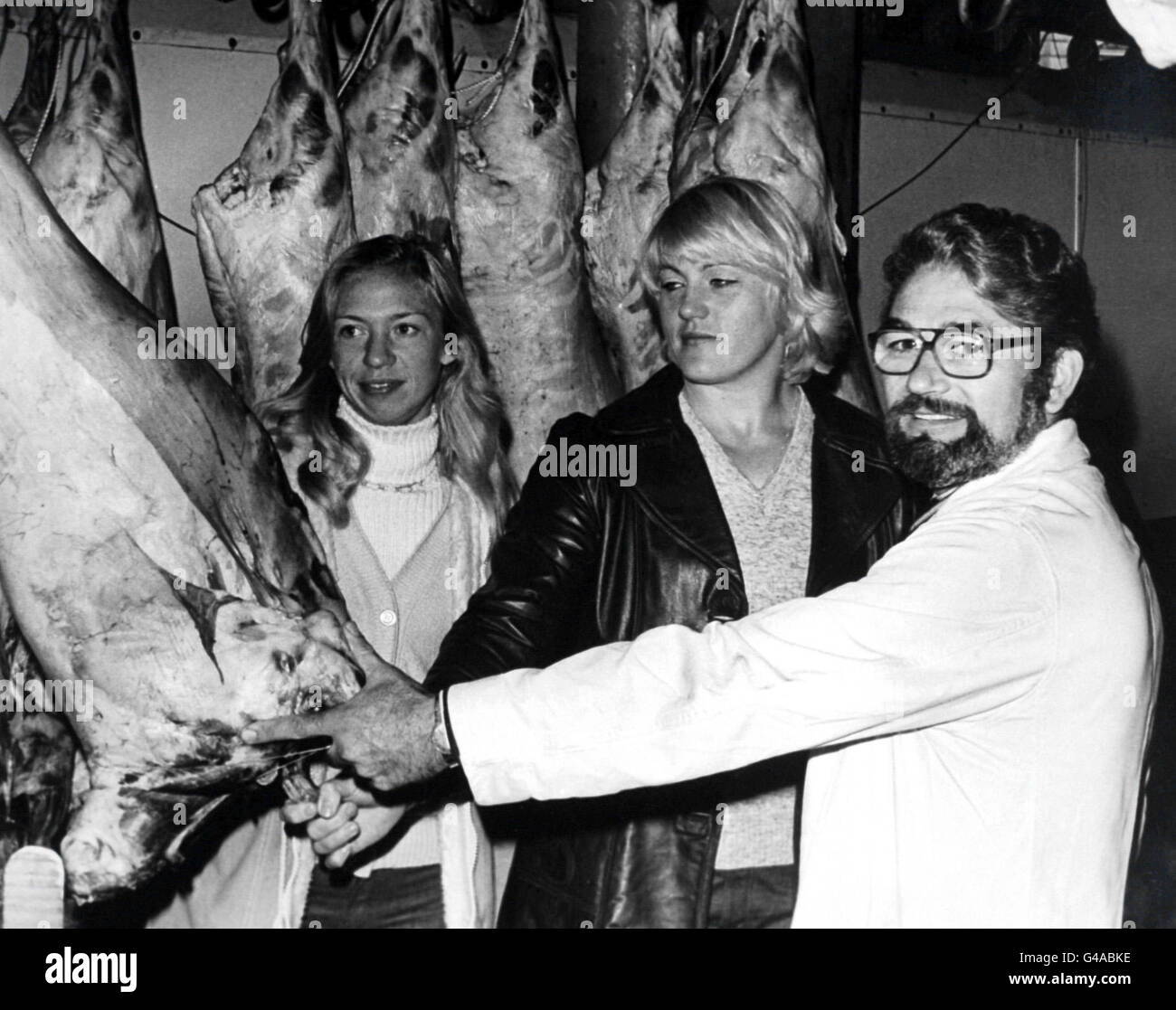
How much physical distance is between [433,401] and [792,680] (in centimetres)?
100

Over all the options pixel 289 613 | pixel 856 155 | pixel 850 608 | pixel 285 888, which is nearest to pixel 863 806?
pixel 850 608

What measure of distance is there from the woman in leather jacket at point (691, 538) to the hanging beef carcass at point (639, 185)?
60 cm

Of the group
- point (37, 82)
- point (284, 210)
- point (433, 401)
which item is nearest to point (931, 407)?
point (433, 401)

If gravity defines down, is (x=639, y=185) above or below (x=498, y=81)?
below

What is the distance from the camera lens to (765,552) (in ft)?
6.95

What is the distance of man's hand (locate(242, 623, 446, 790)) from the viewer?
1802mm

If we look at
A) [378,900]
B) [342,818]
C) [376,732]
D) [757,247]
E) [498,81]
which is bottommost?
[378,900]

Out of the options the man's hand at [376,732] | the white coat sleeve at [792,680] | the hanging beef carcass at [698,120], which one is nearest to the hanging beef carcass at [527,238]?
the hanging beef carcass at [698,120]

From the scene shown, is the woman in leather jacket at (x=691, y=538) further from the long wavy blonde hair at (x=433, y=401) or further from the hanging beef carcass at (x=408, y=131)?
the hanging beef carcass at (x=408, y=131)

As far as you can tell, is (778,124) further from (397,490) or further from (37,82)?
(37,82)

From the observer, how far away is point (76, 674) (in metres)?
1.82

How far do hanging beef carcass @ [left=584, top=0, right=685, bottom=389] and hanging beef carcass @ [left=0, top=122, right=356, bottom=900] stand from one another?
1.18 m

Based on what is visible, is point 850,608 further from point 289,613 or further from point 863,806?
point 289,613

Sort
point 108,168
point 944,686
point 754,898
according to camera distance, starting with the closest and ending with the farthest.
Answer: point 944,686, point 754,898, point 108,168
